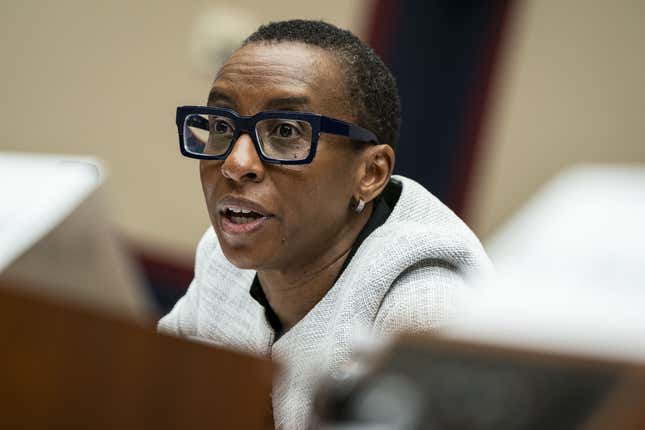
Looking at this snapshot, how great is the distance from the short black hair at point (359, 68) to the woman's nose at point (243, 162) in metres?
0.11

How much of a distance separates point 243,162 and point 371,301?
0.16 m

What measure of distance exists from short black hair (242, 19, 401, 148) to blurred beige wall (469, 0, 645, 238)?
17 cm

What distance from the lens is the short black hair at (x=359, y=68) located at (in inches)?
32.3

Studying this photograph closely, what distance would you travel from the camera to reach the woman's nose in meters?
0.76

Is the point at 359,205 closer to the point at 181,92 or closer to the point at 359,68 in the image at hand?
the point at 359,68

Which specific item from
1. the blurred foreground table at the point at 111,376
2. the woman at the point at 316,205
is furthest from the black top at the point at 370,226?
the blurred foreground table at the point at 111,376

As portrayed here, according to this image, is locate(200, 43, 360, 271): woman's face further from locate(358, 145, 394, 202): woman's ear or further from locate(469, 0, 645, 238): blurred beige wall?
locate(469, 0, 645, 238): blurred beige wall

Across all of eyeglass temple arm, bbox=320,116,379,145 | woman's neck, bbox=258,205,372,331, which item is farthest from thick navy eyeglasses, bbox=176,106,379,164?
woman's neck, bbox=258,205,372,331

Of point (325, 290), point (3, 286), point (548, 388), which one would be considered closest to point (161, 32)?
point (325, 290)

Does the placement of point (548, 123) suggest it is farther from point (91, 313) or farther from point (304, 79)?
point (91, 313)

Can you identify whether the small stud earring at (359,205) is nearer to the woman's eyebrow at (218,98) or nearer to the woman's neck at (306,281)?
the woman's neck at (306,281)

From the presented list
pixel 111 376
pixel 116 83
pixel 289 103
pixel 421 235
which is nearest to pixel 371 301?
pixel 421 235

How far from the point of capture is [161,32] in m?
1.20

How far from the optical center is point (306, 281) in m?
0.84
